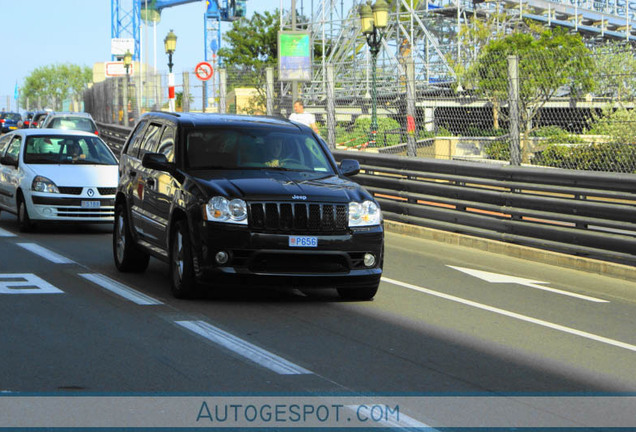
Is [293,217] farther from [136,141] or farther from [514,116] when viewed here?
[514,116]

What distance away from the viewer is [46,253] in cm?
1341

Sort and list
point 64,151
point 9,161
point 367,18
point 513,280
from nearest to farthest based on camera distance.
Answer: point 513,280
point 9,161
point 64,151
point 367,18

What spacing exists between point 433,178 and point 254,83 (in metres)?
9.82

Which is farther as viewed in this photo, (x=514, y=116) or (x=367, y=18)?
(x=367, y=18)

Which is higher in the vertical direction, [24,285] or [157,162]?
[157,162]

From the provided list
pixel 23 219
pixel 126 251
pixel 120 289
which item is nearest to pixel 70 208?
pixel 23 219

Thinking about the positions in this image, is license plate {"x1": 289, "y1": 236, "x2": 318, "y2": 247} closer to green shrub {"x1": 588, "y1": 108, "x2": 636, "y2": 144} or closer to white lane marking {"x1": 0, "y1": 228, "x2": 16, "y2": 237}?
green shrub {"x1": 588, "y1": 108, "x2": 636, "y2": 144}

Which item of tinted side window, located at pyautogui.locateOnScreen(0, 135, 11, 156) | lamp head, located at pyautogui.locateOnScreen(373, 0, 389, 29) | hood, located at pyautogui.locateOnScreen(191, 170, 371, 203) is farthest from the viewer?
lamp head, located at pyautogui.locateOnScreen(373, 0, 389, 29)

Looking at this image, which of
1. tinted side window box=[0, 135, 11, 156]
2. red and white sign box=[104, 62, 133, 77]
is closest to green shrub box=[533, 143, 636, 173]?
tinted side window box=[0, 135, 11, 156]

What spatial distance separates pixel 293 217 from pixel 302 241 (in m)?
0.22

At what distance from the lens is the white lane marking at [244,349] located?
697 cm

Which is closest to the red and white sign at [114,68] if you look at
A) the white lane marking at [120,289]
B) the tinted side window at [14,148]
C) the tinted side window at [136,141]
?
the tinted side window at [14,148]

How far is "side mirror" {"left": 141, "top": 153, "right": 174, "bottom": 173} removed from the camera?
33.8 ft

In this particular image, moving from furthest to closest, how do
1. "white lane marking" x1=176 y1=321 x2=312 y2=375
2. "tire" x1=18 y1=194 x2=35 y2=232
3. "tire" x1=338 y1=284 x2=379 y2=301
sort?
"tire" x1=18 y1=194 x2=35 y2=232 < "tire" x1=338 y1=284 x2=379 y2=301 < "white lane marking" x1=176 y1=321 x2=312 y2=375
